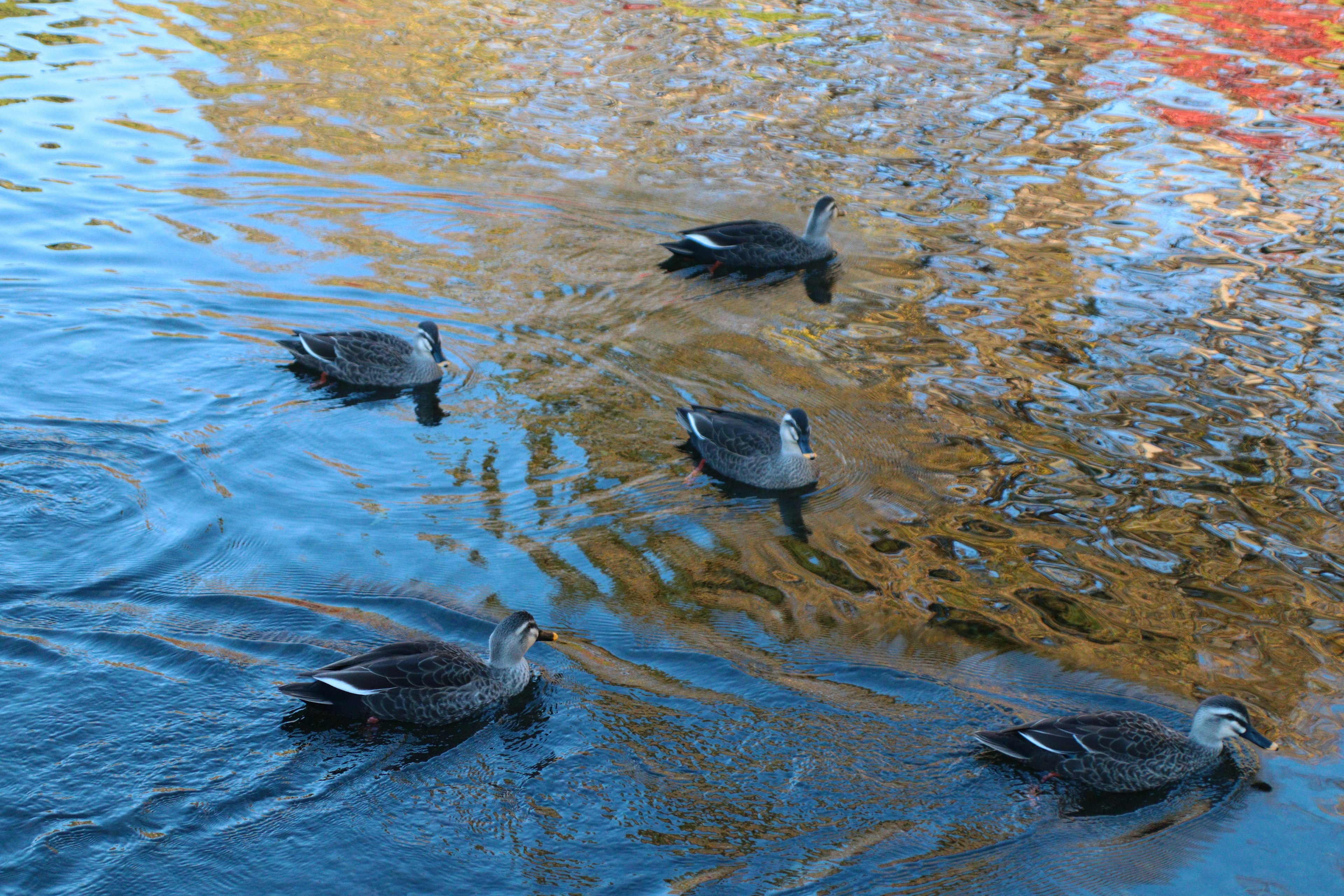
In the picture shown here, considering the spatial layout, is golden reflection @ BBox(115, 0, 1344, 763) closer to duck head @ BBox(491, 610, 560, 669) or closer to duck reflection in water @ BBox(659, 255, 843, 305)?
duck reflection in water @ BBox(659, 255, 843, 305)

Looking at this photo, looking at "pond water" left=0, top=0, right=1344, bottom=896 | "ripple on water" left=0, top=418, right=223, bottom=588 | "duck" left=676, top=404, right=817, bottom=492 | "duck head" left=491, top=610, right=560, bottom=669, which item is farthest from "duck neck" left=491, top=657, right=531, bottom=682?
"duck" left=676, top=404, right=817, bottom=492

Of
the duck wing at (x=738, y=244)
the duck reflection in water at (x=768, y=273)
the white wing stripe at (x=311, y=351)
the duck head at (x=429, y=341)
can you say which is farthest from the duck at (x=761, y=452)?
the duck wing at (x=738, y=244)

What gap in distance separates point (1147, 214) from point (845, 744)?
35.8 feet

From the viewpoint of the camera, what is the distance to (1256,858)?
614cm

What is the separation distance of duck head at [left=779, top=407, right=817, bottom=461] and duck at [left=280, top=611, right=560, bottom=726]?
299cm

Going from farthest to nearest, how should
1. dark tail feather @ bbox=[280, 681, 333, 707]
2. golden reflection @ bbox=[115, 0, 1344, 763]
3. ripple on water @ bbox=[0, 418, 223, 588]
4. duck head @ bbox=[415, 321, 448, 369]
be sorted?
duck head @ bbox=[415, 321, 448, 369] < golden reflection @ bbox=[115, 0, 1344, 763] < ripple on water @ bbox=[0, 418, 223, 588] < dark tail feather @ bbox=[280, 681, 333, 707]

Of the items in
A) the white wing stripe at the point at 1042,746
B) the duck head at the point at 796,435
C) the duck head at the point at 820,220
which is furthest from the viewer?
the duck head at the point at 820,220

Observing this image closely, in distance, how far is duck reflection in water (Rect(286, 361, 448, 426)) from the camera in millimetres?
10602

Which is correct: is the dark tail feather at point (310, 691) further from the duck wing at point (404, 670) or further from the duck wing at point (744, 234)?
the duck wing at point (744, 234)

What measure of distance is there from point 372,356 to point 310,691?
15.3ft

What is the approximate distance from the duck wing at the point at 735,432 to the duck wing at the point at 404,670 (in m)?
3.24

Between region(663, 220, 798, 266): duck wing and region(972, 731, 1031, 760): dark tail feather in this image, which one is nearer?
region(972, 731, 1031, 760): dark tail feather

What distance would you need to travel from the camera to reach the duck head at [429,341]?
10.7 metres

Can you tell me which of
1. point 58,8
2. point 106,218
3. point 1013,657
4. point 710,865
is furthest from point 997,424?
point 58,8
